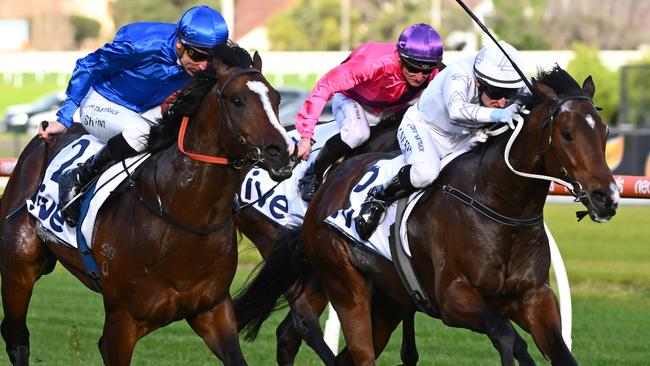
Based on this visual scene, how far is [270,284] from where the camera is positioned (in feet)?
23.5

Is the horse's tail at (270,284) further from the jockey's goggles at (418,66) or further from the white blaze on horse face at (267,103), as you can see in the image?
the white blaze on horse face at (267,103)

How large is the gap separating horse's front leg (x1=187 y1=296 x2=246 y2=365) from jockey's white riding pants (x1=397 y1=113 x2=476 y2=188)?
1.05 m

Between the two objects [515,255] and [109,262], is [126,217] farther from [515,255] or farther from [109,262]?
[515,255]

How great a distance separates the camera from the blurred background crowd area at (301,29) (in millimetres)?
45750

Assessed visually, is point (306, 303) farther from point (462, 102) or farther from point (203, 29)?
point (203, 29)

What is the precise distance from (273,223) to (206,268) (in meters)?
2.25

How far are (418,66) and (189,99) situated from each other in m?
1.65

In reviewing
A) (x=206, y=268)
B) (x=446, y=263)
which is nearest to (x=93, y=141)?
(x=206, y=268)

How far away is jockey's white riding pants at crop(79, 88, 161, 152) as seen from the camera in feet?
20.4

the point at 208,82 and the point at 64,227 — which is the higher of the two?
the point at 208,82

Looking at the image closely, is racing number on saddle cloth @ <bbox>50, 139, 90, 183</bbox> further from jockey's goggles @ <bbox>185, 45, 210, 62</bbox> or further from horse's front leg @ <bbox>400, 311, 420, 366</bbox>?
horse's front leg @ <bbox>400, 311, 420, 366</bbox>

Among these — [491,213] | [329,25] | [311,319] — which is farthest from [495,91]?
[329,25]

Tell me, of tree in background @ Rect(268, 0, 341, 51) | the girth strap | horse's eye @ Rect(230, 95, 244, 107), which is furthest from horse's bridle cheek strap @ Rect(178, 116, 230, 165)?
tree in background @ Rect(268, 0, 341, 51)

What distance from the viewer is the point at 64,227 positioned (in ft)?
21.5
